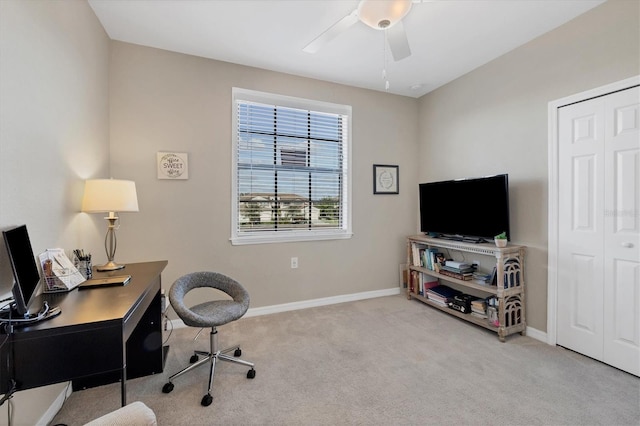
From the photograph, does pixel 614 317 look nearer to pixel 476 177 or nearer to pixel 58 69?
pixel 476 177

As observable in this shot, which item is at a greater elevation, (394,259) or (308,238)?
(308,238)

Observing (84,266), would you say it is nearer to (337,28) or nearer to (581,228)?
(337,28)

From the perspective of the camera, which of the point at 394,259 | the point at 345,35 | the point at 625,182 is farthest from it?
the point at 394,259

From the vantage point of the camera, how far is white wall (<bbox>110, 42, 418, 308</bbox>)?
2.73 m

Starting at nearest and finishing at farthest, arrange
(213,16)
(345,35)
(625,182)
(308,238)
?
(625,182) → (213,16) → (345,35) → (308,238)

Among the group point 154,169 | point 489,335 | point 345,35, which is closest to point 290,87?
point 345,35

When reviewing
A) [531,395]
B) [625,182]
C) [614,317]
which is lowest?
[531,395]

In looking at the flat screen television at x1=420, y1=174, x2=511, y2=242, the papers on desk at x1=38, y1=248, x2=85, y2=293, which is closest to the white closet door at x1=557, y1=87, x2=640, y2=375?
the flat screen television at x1=420, y1=174, x2=511, y2=242

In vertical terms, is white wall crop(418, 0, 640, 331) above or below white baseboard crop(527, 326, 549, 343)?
above

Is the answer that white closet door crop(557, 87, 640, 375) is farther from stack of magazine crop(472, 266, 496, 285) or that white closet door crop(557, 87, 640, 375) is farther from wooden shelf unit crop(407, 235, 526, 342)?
stack of magazine crop(472, 266, 496, 285)

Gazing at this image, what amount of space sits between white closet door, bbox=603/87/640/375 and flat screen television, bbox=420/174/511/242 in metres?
0.70

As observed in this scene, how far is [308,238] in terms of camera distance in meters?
3.46

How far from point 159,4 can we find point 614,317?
418 cm

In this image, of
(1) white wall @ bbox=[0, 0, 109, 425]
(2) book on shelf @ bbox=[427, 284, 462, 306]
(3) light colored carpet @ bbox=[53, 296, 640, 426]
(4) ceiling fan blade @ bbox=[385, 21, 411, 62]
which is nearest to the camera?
(1) white wall @ bbox=[0, 0, 109, 425]
